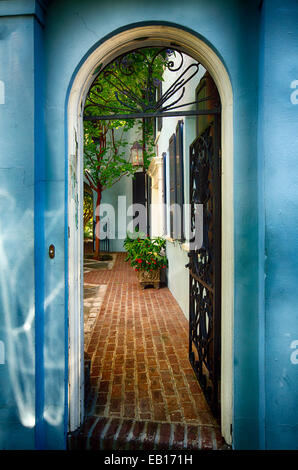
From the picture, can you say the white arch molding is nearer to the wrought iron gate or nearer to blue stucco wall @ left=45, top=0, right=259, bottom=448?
blue stucco wall @ left=45, top=0, right=259, bottom=448

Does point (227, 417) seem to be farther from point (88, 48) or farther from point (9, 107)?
point (88, 48)

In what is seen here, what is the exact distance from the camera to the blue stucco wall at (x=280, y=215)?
6.42 ft

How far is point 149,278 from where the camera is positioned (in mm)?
7070

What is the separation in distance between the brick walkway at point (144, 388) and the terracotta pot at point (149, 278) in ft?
5.63

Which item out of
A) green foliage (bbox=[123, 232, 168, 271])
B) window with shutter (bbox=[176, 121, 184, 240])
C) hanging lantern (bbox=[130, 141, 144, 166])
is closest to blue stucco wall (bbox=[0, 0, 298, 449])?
window with shutter (bbox=[176, 121, 184, 240])

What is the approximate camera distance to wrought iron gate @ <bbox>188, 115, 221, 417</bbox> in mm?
2473

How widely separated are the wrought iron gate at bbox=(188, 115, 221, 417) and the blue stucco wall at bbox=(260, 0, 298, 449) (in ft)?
1.76

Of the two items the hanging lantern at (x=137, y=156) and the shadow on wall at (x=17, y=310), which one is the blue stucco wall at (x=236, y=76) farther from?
the hanging lantern at (x=137, y=156)

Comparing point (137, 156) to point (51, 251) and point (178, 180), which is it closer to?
point (178, 180)

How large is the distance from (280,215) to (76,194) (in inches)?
63.7

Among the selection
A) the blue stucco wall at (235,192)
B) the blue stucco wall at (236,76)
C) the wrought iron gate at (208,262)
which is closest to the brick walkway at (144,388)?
the wrought iron gate at (208,262)

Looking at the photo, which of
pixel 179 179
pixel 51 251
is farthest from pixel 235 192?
pixel 179 179

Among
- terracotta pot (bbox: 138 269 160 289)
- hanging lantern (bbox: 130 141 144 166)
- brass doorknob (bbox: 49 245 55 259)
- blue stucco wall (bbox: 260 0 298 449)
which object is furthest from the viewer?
hanging lantern (bbox: 130 141 144 166)

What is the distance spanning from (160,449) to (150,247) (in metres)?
5.32
